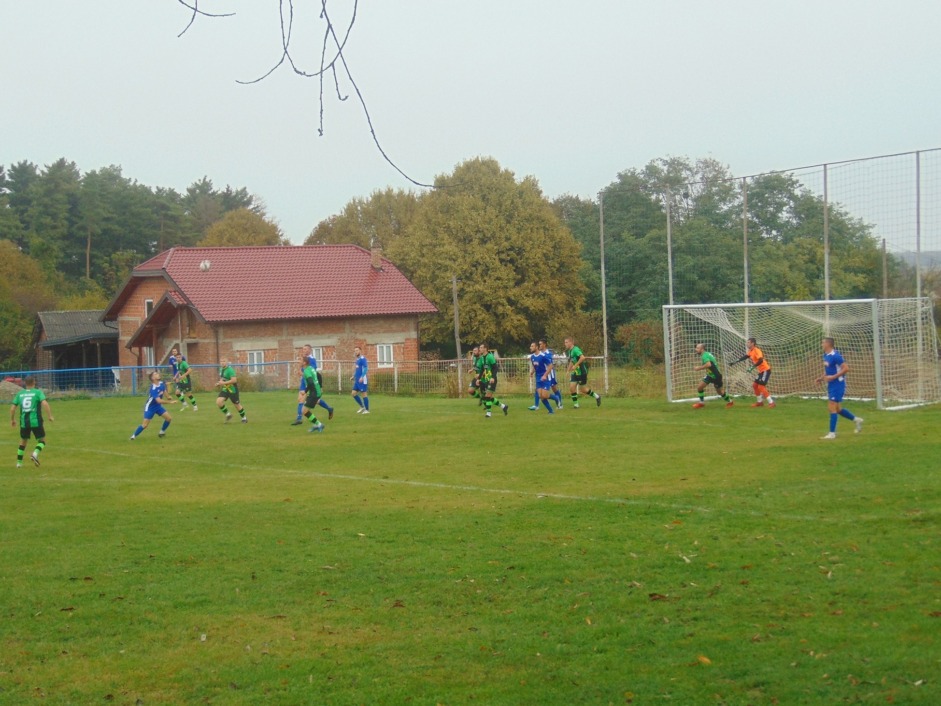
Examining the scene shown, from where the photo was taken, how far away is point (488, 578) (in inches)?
379

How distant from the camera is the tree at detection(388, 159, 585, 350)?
63.5m

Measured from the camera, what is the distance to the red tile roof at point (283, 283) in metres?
49.7

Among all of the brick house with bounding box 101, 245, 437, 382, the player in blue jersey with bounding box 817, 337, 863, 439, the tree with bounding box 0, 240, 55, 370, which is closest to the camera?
the player in blue jersey with bounding box 817, 337, 863, 439

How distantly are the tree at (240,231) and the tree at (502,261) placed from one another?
21.8 meters

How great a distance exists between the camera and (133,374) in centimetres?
4131

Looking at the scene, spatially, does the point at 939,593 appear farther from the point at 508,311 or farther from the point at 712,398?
the point at 508,311

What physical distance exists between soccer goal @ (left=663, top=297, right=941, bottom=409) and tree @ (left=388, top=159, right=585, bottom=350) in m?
33.1

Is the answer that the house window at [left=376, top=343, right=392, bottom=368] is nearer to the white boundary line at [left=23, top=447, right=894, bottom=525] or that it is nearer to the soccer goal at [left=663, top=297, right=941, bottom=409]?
the soccer goal at [left=663, top=297, right=941, bottom=409]

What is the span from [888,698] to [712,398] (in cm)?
2319

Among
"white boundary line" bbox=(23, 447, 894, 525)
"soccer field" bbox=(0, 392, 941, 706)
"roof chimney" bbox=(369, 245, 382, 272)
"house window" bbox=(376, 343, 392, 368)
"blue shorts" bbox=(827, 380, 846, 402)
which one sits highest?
"roof chimney" bbox=(369, 245, 382, 272)

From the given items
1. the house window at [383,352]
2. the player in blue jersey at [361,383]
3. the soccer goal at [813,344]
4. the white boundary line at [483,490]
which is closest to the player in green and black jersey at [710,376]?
the soccer goal at [813,344]

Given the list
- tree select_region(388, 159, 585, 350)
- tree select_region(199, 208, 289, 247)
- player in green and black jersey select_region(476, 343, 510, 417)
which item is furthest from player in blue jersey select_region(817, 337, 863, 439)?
tree select_region(199, 208, 289, 247)

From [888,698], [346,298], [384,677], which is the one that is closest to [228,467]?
[384,677]

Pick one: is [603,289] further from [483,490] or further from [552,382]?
[483,490]
